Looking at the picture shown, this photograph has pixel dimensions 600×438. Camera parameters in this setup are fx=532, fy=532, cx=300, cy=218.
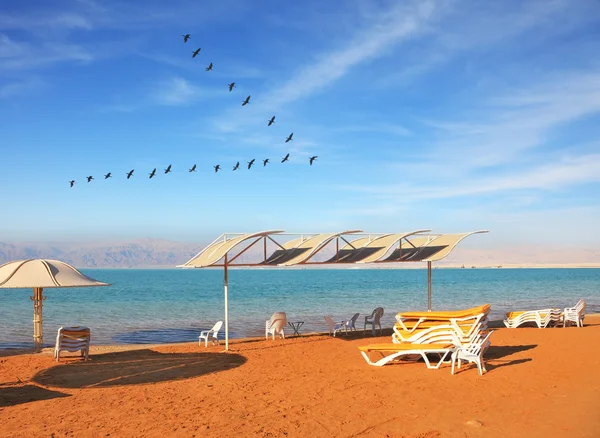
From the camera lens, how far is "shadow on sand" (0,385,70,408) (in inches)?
308

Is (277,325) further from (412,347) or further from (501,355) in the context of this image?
(501,355)

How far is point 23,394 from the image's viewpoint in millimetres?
8289

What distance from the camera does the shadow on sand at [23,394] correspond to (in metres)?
7.83

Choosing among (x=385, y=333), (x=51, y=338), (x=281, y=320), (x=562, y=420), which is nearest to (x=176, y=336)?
(x=51, y=338)

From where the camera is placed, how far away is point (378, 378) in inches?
348

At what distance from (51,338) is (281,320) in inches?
358

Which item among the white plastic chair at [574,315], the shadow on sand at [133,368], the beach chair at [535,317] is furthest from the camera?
the white plastic chair at [574,315]

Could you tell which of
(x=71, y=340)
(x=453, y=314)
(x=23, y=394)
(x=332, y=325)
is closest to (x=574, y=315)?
(x=332, y=325)

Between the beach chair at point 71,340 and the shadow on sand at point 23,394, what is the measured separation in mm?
2165

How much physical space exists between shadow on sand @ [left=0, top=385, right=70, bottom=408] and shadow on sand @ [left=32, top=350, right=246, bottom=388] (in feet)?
1.27

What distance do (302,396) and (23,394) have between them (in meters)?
4.38

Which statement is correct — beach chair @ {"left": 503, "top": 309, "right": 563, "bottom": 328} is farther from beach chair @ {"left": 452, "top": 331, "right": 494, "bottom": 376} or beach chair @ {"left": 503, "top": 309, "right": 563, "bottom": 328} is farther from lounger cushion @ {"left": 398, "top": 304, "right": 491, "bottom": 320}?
beach chair @ {"left": 452, "top": 331, "right": 494, "bottom": 376}

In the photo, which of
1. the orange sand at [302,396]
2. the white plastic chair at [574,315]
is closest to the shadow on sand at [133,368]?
the orange sand at [302,396]

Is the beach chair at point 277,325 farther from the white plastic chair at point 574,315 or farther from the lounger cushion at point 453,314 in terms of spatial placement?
the white plastic chair at point 574,315
